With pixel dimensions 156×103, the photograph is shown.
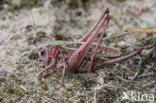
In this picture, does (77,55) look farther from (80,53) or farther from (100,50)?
(100,50)

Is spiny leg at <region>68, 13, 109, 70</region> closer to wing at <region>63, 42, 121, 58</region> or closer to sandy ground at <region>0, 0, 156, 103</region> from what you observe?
wing at <region>63, 42, 121, 58</region>

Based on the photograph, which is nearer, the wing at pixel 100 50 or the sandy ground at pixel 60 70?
the sandy ground at pixel 60 70

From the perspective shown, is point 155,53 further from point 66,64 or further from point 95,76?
point 66,64

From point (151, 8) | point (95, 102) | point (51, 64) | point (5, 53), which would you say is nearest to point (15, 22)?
point (5, 53)

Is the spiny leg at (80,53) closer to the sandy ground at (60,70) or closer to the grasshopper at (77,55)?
the grasshopper at (77,55)

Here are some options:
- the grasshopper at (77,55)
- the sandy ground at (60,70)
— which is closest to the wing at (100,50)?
the grasshopper at (77,55)
